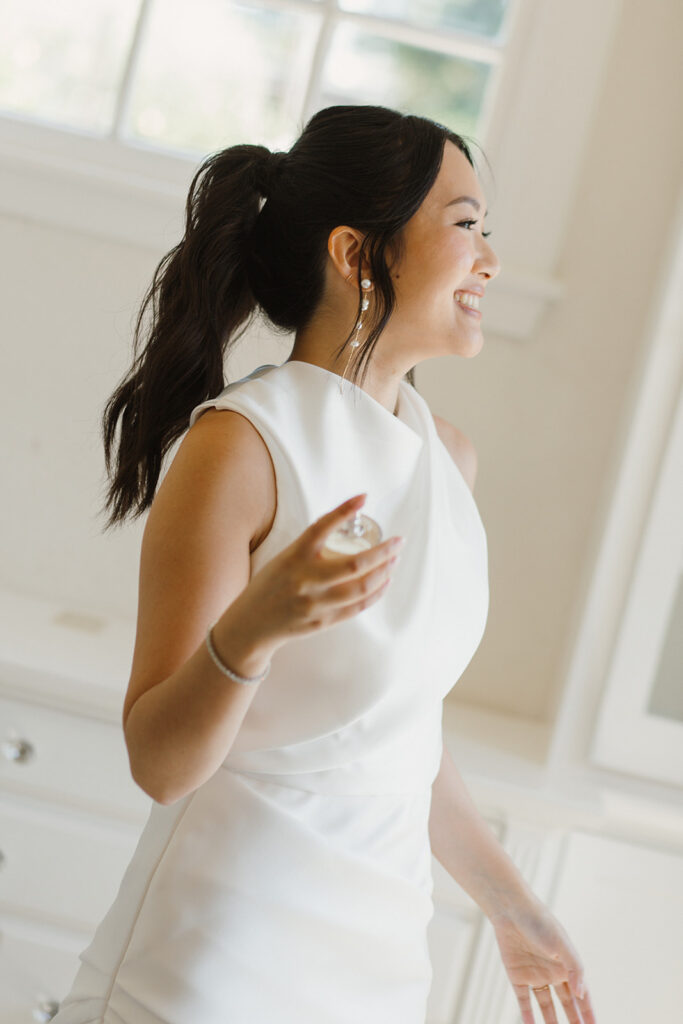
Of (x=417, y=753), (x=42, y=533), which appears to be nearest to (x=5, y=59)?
(x=42, y=533)

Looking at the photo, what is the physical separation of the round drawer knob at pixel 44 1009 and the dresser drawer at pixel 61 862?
141 millimetres

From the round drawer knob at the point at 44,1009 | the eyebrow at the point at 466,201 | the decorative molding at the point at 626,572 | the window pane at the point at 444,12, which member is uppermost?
the window pane at the point at 444,12

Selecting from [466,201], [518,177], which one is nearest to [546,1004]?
[466,201]

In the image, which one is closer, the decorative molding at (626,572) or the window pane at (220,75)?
the decorative molding at (626,572)

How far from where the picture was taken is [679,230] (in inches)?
68.7

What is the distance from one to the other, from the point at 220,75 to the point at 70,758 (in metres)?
1.43

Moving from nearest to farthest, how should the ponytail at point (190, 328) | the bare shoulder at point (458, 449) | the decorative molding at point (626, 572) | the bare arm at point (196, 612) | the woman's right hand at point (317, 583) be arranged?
the woman's right hand at point (317, 583)
the bare arm at point (196, 612)
the ponytail at point (190, 328)
the bare shoulder at point (458, 449)
the decorative molding at point (626, 572)

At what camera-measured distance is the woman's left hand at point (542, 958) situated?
4.43 ft

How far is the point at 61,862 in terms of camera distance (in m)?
1.85

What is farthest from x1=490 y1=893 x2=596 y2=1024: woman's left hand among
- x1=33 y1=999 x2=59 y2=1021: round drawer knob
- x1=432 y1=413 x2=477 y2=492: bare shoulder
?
x1=33 y1=999 x2=59 y2=1021: round drawer knob

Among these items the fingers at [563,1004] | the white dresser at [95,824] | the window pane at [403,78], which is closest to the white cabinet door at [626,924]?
the white dresser at [95,824]

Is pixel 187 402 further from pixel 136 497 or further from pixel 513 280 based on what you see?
pixel 513 280

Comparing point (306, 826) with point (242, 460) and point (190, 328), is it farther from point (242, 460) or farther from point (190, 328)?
point (190, 328)

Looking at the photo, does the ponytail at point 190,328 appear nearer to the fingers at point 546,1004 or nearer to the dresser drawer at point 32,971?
the fingers at point 546,1004
